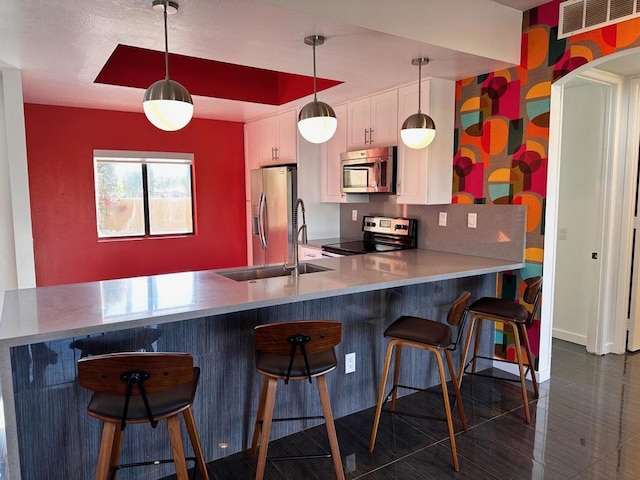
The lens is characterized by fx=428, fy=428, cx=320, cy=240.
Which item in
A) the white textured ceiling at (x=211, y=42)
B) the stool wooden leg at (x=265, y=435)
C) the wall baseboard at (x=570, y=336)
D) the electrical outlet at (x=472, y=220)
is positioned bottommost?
the wall baseboard at (x=570, y=336)

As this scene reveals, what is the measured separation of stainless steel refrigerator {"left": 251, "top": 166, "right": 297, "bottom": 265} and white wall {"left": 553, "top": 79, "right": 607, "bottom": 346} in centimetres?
258

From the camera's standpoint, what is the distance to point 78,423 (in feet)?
6.33

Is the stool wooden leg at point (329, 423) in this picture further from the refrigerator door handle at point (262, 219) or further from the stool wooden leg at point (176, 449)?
the refrigerator door handle at point (262, 219)

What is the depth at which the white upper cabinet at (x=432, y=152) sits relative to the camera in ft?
11.0

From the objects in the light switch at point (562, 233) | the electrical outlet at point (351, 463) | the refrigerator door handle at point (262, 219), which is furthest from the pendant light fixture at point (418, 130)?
the refrigerator door handle at point (262, 219)

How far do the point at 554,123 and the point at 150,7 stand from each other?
257 cm

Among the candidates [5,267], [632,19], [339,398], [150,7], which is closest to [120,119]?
[5,267]

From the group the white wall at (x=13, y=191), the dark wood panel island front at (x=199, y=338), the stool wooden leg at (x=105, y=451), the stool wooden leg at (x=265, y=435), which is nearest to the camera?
the stool wooden leg at (x=105, y=451)

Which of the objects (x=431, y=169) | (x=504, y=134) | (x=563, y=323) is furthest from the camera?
(x=563, y=323)

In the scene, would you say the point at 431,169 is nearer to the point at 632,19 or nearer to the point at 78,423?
the point at 632,19

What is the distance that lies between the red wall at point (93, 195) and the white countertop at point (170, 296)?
248 centimetres

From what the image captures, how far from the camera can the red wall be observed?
4.30 metres

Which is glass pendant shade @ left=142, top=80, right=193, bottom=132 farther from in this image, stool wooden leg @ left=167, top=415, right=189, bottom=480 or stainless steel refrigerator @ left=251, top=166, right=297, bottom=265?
stainless steel refrigerator @ left=251, top=166, right=297, bottom=265

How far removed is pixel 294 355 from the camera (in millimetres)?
1865
